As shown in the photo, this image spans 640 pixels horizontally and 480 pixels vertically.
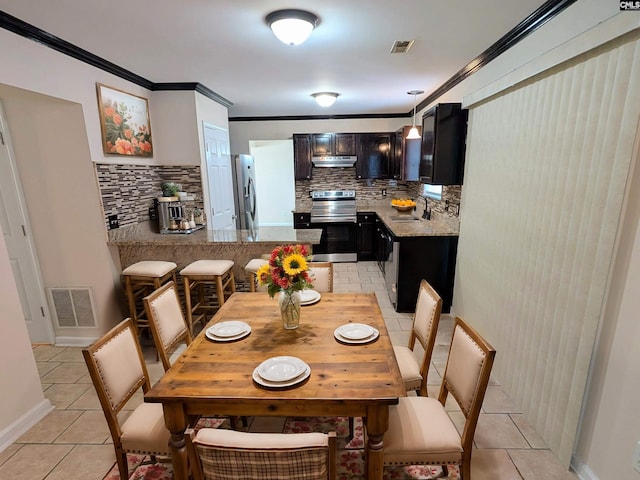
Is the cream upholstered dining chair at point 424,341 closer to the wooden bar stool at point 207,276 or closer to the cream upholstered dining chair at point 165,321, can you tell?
the cream upholstered dining chair at point 165,321

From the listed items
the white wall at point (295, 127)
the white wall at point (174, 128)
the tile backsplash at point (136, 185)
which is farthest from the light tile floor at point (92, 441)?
the white wall at point (295, 127)

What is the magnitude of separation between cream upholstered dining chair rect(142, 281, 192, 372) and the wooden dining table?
279 millimetres

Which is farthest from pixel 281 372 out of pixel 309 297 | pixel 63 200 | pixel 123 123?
pixel 123 123

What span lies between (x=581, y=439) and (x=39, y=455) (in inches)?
117

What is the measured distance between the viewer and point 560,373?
1.74m

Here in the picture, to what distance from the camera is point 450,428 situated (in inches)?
56.6

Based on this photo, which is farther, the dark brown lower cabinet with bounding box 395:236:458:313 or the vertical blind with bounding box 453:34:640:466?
the dark brown lower cabinet with bounding box 395:236:458:313

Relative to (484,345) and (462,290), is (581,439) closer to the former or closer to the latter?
(484,345)

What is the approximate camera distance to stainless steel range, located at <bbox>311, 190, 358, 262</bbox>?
17.4ft

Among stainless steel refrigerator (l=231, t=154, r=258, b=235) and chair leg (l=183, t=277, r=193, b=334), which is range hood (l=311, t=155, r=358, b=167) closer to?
stainless steel refrigerator (l=231, t=154, r=258, b=235)

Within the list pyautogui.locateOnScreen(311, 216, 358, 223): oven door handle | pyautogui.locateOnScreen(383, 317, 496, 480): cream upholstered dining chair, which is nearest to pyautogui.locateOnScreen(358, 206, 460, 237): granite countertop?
pyautogui.locateOnScreen(311, 216, 358, 223): oven door handle

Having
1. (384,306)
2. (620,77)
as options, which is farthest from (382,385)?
(384,306)

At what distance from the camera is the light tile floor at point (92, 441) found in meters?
1.72

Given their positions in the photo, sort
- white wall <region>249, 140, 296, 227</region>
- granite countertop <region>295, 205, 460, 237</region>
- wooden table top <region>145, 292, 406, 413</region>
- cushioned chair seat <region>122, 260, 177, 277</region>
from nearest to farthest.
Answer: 1. wooden table top <region>145, 292, 406, 413</region>
2. cushioned chair seat <region>122, 260, 177, 277</region>
3. granite countertop <region>295, 205, 460, 237</region>
4. white wall <region>249, 140, 296, 227</region>
